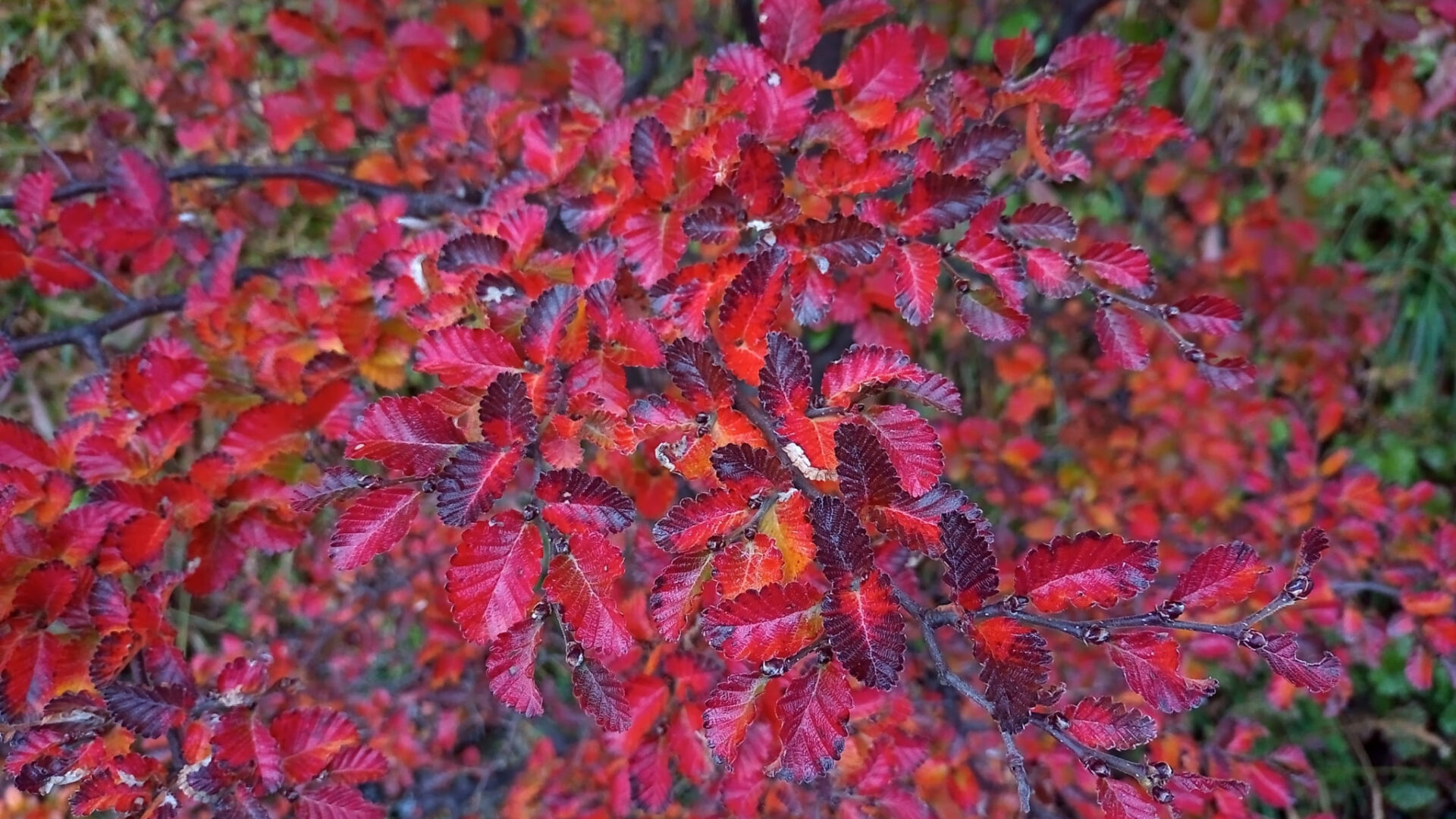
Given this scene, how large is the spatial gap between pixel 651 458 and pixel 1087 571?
0.59m

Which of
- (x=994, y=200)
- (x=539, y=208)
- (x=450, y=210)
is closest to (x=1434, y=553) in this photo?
(x=994, y=200)

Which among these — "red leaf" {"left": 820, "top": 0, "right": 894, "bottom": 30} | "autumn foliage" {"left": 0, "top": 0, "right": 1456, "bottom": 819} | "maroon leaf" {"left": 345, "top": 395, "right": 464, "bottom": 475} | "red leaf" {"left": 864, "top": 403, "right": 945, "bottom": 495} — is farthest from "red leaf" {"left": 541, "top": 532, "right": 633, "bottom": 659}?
"red leaf" {"left": 820, "top": 0, "right": 894, "bottom": 30}

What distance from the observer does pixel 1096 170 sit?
7.38ft

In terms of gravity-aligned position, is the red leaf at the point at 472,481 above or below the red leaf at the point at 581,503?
above

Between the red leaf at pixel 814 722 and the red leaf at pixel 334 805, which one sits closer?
the red leaf at pixel 814 722

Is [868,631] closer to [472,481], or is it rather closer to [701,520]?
[701,520]

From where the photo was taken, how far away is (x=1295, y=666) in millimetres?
699

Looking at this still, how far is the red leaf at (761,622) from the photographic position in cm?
66

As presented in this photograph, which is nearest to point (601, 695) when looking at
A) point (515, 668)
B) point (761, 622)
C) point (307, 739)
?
point (515, 668)

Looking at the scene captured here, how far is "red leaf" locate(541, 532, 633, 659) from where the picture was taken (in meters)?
0.72

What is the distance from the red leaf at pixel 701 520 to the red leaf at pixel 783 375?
0.29ft

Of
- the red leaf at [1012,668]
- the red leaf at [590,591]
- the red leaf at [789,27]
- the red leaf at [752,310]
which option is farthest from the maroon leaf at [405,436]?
the red leaf at [789,27]

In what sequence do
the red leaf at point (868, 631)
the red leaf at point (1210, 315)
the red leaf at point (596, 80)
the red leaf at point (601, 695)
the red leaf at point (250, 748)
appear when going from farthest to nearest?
1. the red leaf at point (596, 80)
2. the red leaf at point (1210, 315)
3. the red leaf at point (250, 748)
4. the red leaf at point (601, 695)
5. the red leaf at point (868, 631)

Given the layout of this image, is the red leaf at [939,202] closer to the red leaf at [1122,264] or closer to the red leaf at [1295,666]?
the red leaf at [1122,264]
